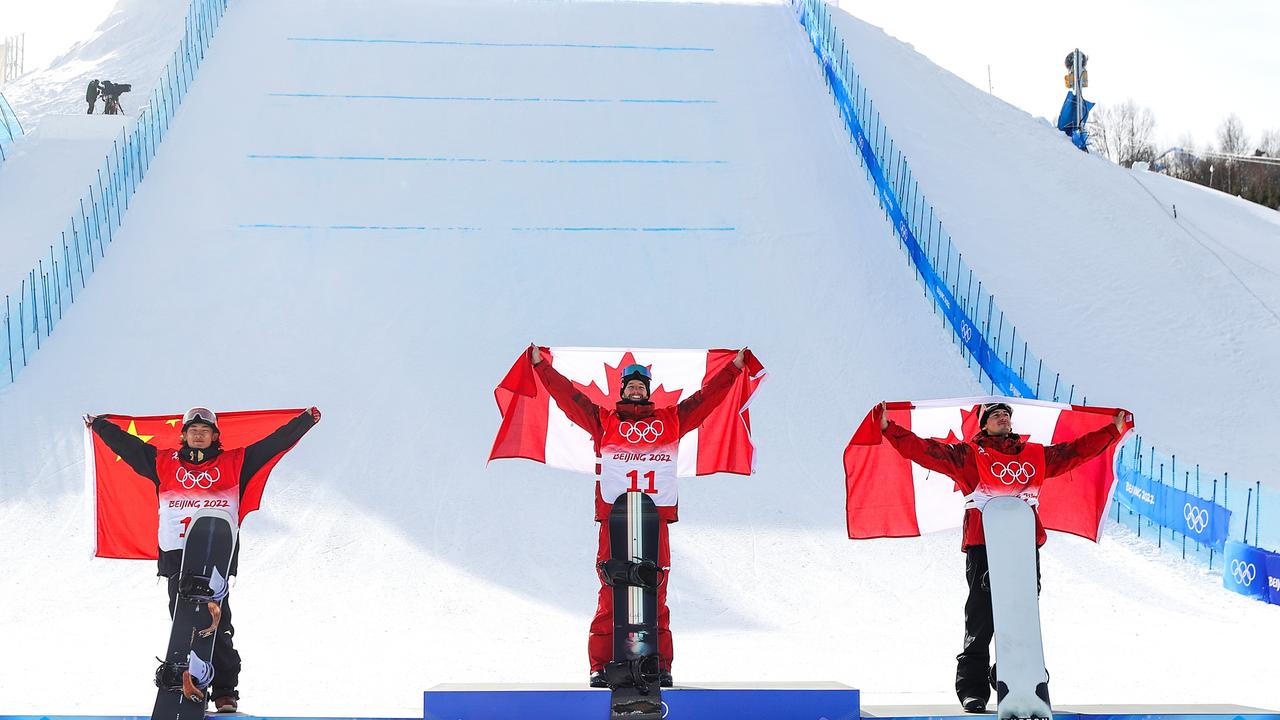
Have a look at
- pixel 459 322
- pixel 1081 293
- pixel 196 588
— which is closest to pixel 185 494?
pixel 196 588

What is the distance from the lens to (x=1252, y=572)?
29.1 ft

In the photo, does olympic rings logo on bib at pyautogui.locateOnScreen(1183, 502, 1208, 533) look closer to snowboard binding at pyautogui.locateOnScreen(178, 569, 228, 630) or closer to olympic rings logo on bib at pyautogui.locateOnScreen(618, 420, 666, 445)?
olympic rings logo on bib at pyautogui.locateOnScreen(618, 420, 666, 445)

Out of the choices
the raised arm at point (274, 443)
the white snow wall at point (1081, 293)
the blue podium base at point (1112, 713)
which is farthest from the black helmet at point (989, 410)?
the white snow wall at point (1081, 293)

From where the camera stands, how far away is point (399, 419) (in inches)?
483

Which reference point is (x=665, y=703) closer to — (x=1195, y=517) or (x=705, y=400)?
(x=705, y=400)

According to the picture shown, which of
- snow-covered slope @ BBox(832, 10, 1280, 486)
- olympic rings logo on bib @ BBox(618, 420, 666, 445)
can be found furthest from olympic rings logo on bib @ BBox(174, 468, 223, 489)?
snow-covered slope @ BBox(832, 10, 1280, 486)

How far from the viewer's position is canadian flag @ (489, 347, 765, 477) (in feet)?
21.9

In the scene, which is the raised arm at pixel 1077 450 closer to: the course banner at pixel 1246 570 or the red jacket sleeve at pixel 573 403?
the red jacket sleeve at pixel 573 403

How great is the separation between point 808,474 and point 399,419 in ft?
12.3

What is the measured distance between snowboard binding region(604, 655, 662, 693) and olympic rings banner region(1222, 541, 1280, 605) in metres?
5.11

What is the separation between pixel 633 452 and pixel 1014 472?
5.44ft

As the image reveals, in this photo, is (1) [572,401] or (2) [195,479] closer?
(2) [195,479]

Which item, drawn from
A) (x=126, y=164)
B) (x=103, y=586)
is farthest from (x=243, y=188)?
(x=103, y=586)

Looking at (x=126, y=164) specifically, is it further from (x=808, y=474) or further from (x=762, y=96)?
(x=808, y=474)
